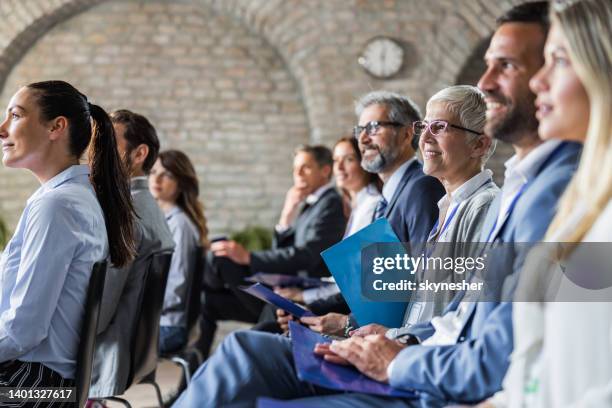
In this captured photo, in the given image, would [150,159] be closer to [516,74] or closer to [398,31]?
[516,74]

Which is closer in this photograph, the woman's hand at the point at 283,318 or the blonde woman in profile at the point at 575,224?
the blonde woman in profile at the point at 575,224

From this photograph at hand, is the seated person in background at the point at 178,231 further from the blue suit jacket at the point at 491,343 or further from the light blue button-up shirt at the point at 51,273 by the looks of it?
the blue suit jacket at the point at 491,343

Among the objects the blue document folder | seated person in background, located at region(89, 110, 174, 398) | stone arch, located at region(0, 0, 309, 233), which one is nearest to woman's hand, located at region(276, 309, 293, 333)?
seated person in background, located at region(89, 110, 174, 398)

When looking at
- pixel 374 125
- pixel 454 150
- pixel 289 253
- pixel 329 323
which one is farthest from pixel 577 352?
pixel 289 253

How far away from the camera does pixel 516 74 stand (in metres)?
1.63

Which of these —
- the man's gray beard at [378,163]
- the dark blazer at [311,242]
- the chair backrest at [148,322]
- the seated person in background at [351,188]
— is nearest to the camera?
the chair backrest at [148,322]

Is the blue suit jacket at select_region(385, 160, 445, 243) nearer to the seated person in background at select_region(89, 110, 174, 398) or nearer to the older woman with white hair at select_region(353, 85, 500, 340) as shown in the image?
the older woman with white hair at select_region(353, 85, 500, 340)

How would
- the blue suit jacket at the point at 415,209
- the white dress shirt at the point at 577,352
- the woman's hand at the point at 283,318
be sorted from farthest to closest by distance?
the woman's hand at the point at 283,318
the blue suit jacket at the point at 415,209
the white dress shirt at the point at 577,352

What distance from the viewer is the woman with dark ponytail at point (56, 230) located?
6.99ft

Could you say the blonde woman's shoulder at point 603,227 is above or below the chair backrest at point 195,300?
above

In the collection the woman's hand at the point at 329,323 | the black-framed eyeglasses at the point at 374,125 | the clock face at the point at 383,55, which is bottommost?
the woman's hand at the point at 329,323

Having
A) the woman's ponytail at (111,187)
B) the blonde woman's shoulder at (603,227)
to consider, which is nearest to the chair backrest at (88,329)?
the woman's ponytail at (111,187)

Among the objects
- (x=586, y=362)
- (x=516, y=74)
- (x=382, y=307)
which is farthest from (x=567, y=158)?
(x=382, y=307)

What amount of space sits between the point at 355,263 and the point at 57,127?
3.08 feet
